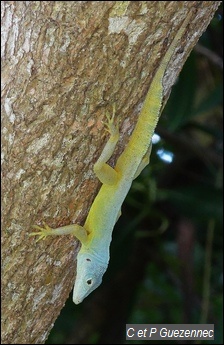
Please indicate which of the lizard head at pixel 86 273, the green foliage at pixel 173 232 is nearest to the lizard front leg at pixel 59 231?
the lizard head at pixel 86 273

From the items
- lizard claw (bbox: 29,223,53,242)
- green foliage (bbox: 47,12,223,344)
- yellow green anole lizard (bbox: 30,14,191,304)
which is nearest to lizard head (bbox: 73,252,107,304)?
yellow green anole lizard (bbox: 30,14,191,304)

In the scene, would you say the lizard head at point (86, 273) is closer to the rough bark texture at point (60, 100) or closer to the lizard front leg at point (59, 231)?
the rough bark texture at point (60, 100)

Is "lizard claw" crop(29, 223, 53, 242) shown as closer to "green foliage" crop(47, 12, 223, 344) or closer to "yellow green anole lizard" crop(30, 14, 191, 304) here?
"yellow green anole lizard" crop(30, 14, 191, 304)

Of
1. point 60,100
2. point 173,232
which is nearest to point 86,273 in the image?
point 60,100

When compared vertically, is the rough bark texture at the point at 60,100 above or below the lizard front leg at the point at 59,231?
above

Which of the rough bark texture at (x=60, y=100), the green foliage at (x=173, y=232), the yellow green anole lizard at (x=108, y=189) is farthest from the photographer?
the green foliage at (x=173, y=232)

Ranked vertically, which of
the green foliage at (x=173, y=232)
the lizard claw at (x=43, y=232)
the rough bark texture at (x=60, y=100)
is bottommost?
the green foliage at (x=173, y=232)
